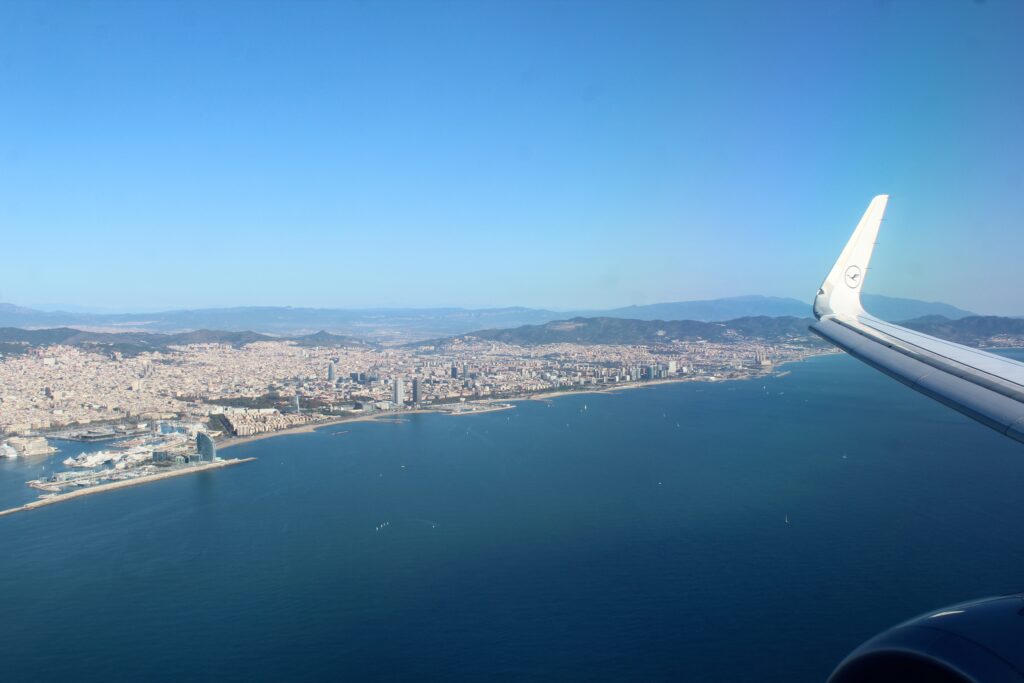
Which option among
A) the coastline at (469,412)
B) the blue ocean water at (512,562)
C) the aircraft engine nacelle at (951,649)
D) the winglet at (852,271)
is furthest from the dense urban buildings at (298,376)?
the aircraft engine nacelle at (951,649)

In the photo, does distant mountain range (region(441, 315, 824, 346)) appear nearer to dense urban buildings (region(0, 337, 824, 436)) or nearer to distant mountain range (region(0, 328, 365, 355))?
dense urban buildings (region(0, 337, 824, 436))

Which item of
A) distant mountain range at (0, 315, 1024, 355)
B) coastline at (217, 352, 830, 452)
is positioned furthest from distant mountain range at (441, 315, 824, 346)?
coastline at (217, 352, 830, 452)

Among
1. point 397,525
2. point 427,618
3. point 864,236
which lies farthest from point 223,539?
point 864,236

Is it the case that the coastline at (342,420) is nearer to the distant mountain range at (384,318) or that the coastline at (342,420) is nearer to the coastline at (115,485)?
the coastline at (115,485)

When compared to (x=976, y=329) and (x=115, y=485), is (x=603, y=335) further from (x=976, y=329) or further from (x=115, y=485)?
(x=115, y=485)

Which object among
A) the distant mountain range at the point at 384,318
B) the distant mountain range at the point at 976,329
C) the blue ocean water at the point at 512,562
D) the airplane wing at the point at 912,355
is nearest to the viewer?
the airplane wing at the point at 912,355

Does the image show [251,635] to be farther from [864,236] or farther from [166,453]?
[166,453]
